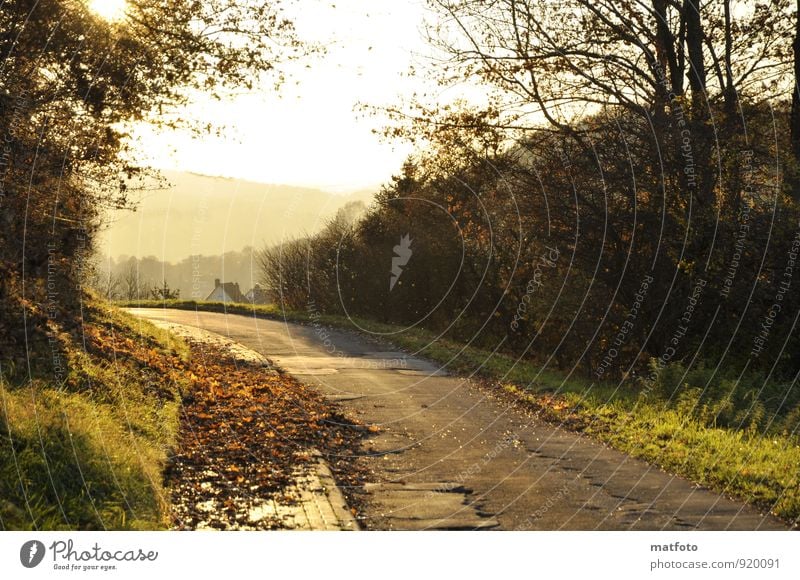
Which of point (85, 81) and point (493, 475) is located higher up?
point (85, 81)

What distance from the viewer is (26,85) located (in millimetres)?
12414

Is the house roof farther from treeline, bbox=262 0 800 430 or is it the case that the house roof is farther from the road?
the road

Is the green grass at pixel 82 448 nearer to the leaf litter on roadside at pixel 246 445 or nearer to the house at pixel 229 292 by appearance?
the leaf litter on roadside at pixel 246 445

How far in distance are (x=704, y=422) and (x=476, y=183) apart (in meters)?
10.1

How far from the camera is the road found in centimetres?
789

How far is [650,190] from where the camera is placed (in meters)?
16.1

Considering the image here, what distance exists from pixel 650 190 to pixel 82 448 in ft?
35.9

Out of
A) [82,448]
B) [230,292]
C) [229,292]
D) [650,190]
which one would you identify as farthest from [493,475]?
[230,292]

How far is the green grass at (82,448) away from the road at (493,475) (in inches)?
80.9

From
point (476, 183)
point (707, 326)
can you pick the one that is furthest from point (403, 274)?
point (707, 326)

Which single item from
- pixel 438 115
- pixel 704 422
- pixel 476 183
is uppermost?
pixel 438 115

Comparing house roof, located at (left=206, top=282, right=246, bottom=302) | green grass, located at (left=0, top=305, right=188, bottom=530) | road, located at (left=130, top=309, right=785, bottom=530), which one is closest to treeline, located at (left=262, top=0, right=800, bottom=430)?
road, located at (left=130, top=309, right=785, bottom=530)

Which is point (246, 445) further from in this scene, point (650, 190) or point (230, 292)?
point (230, 292)
